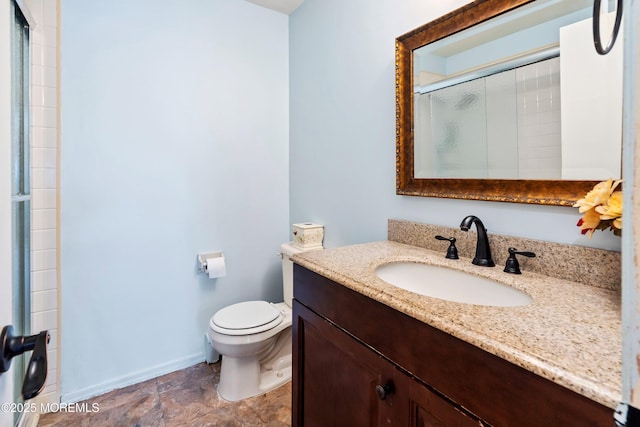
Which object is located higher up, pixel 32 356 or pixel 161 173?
pixel 161 173

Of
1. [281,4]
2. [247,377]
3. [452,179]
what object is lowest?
[247,377]

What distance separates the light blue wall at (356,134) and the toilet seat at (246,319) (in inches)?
21.7

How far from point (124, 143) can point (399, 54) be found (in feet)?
4.99

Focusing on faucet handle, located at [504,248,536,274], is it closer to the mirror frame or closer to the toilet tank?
the mirror frame

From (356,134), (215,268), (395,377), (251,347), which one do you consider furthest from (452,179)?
(215,268)

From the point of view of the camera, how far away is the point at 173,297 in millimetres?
1951

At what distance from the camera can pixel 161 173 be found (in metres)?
1.87

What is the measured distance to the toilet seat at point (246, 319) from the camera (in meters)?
1.65

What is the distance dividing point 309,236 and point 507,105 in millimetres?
1242

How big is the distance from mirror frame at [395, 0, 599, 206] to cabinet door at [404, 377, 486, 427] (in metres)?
0.68

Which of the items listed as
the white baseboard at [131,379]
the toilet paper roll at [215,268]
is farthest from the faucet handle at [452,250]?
the white baseboard at [131,379]

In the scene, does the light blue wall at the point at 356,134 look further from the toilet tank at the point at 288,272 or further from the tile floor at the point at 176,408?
the tile floor at the point at 176,408

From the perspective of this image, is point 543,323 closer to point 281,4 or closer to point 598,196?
point 598,196

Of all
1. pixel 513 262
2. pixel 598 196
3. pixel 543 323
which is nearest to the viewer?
pixel 543 323
